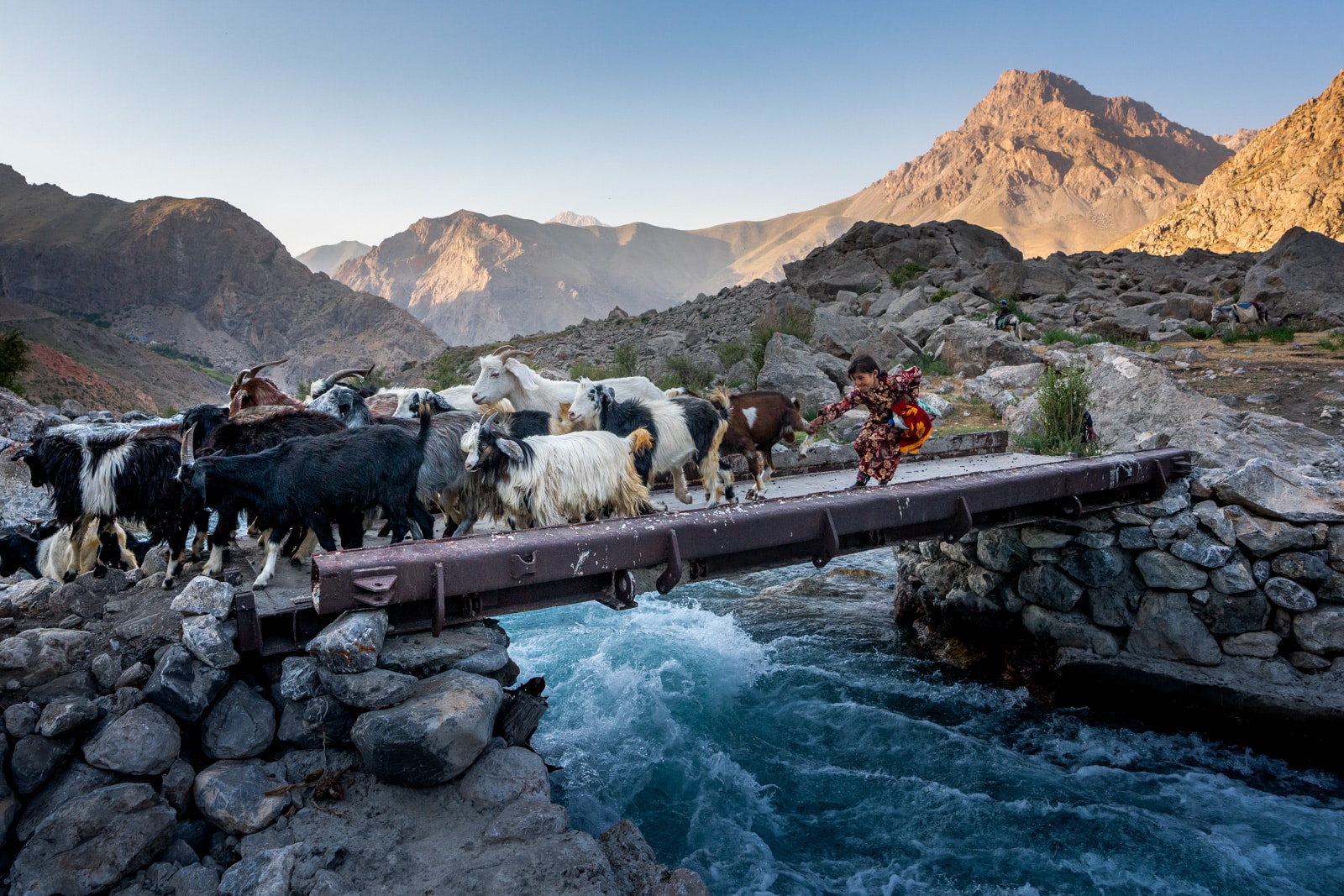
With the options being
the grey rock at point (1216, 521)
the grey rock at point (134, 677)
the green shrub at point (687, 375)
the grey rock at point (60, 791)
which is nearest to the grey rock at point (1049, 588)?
the grey rock at point (1216, 521)

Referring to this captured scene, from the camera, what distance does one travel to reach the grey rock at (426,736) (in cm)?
351

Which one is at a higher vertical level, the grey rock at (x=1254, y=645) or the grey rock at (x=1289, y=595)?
the grey rock at (x=1289, y=595)

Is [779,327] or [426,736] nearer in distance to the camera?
[426,736]

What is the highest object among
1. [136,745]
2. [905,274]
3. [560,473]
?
[905,274]

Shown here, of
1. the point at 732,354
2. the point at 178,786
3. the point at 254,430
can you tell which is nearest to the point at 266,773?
the point at 178,786

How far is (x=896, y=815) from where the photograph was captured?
222 inches

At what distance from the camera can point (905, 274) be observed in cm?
2891

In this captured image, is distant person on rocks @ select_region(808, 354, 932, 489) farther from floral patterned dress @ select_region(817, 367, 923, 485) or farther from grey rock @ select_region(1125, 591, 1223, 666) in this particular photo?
grey rock @ select_region(1125, 591, 1223, 666)

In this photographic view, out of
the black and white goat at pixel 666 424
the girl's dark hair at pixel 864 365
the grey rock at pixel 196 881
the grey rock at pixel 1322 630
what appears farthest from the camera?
the black and white goat at pixel 666 424

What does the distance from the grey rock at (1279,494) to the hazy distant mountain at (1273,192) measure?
5168 cm

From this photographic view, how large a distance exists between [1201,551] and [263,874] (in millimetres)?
7259

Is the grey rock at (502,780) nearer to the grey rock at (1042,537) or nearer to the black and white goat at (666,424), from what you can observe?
the black and white goat at (666,424)

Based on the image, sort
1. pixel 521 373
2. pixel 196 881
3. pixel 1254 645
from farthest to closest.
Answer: pixel 521 373 < pixel 1254 645 < pixel 196 881

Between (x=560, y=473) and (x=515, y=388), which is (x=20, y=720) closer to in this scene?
(x=560, y=473)
